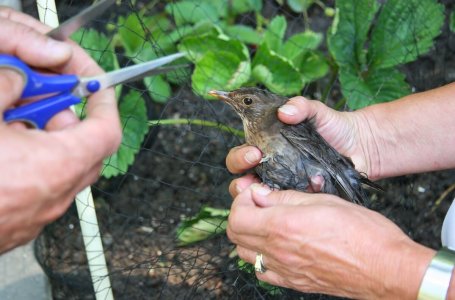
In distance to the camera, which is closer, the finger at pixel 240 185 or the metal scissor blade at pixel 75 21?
the metal scissor blade at pixel 75 21

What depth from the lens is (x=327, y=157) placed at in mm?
2736

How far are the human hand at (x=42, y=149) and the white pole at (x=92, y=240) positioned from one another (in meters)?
1.13

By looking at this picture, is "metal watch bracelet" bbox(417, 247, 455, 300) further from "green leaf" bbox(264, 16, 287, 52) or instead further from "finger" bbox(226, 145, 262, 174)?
"green leaf" bbox(264, 16, 287, 52)

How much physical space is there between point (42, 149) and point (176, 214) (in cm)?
202

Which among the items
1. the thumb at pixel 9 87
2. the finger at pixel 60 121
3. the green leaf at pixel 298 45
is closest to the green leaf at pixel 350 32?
the green leaf at pixel 298 45

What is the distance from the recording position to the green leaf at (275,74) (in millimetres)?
3592

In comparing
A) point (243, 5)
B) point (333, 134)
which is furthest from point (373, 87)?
point (243, 5)

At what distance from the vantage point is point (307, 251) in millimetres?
2195

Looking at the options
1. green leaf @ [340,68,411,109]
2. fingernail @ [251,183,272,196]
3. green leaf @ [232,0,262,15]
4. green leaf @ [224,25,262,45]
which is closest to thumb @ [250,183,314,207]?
fingernail @ [251,183,272,196]

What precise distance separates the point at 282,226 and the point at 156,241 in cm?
148

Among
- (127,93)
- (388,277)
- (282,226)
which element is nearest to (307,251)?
(282,226)

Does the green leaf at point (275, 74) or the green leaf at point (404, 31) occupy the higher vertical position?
the green leaf at point (404, 31)

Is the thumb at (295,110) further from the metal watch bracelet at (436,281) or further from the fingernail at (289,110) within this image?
the metal watch bracelet at (436,281)

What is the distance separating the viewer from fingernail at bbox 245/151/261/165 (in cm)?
269
